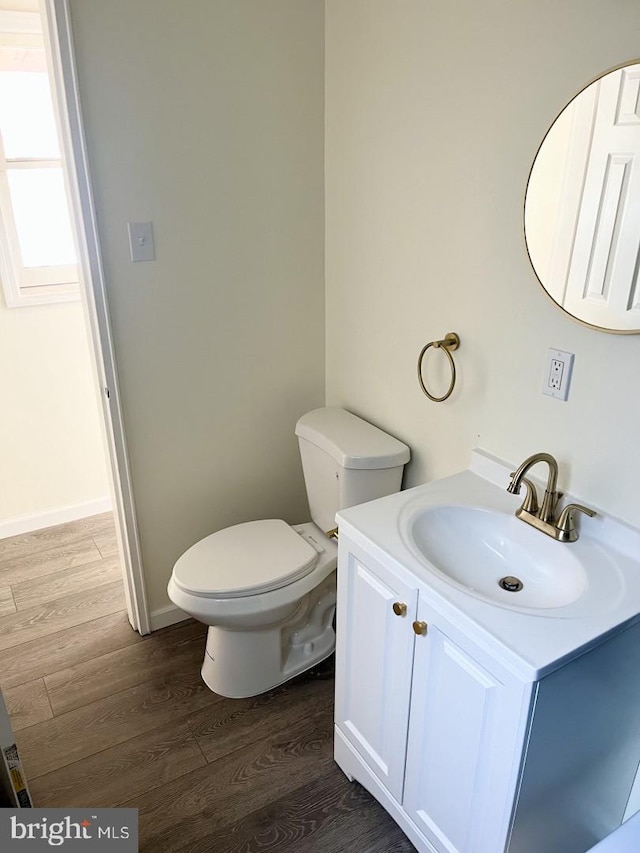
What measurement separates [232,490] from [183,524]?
8.6 inches

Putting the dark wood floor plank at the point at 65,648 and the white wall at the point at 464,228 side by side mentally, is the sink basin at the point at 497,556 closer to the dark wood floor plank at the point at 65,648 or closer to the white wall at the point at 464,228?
the white wall at the point at 464,228

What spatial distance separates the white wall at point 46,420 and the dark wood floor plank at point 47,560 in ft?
0.76

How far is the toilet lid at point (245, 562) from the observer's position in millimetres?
1976


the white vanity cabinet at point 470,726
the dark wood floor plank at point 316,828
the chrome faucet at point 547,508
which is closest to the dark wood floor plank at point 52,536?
the dark wood floor plank at point 316,828

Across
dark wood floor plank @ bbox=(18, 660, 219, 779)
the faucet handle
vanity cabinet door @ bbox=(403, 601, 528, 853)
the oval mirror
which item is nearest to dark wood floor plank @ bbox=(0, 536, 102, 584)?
dark wood floor plank @ bbox=(18, 660, 219, 779)

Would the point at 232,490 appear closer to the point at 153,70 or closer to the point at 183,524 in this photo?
the point at 183,524

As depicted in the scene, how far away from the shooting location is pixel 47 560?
113 inches

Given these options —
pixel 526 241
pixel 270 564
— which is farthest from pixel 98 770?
pixel 526 241

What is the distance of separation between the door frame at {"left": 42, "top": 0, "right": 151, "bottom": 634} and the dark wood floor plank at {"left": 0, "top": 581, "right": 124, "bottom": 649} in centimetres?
17

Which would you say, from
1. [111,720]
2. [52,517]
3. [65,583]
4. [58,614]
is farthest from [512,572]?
[52,517]

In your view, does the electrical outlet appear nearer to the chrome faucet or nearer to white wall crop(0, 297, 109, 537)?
the chrome faucet

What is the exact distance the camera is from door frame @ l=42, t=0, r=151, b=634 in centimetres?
177

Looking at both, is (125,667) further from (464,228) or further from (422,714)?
(464,228)

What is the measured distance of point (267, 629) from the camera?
210 centimetres
